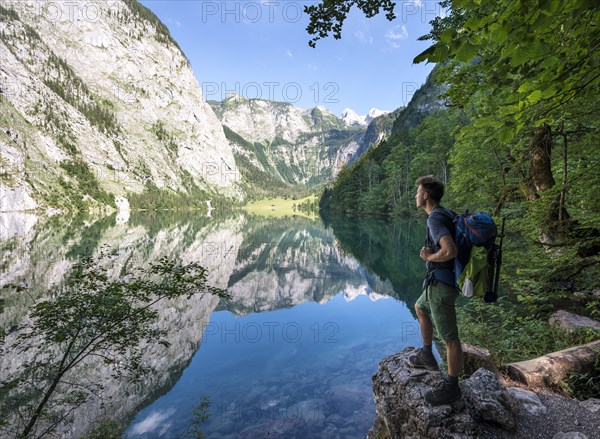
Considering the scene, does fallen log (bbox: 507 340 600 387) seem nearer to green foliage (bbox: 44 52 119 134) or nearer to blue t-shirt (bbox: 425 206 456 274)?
blue t-shirt (bbox: 425 206 456 274)

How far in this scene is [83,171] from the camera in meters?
142

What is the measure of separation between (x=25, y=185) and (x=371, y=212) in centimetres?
11966

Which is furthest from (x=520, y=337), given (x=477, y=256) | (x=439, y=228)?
(x=439, y=228)

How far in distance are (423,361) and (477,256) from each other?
2339mm

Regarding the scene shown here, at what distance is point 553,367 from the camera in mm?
6367

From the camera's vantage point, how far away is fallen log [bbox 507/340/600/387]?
625cm

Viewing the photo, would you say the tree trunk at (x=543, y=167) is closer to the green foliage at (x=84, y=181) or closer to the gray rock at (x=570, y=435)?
the gray rock at (x=570, y=435)

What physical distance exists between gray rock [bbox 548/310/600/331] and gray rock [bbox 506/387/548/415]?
176 inches

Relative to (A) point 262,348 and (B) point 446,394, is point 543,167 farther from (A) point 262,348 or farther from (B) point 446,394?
(A) point 262,348

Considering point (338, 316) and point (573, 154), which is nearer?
point (573, 154)

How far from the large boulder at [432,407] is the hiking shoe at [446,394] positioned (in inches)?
3.6

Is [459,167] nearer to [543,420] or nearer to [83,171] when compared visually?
[543,420]

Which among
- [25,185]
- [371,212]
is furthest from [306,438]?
[25,185]

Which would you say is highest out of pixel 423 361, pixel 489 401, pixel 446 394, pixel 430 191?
pixel 430 191
